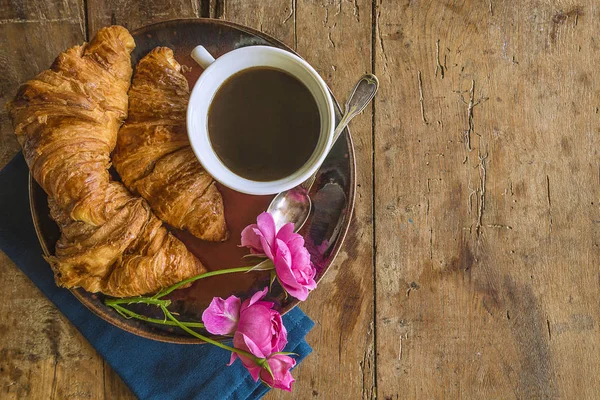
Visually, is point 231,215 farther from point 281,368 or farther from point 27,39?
point 27,39

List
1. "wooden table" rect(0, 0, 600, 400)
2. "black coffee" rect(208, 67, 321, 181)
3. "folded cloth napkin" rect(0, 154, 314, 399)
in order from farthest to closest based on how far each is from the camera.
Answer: "wooden table" rect(0, 0, 600, 400)
"folded cloth napkin" rect(0, 154, 314, 399)
"black coffee" rect(208, 67, 321, 181)

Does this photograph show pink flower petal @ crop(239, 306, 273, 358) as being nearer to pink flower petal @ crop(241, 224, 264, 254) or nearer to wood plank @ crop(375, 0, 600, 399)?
pink flower petal @ crop(241, 224, 264, 254)

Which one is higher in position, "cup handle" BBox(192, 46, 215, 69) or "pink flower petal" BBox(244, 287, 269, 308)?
"cup handle" BBox(192, 46, 215, 69)

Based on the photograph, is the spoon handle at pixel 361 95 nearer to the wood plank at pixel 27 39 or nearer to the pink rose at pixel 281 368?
the pink rose at pixel 281 368

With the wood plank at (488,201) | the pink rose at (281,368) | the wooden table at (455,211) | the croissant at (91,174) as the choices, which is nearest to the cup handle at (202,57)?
the croissant at (91,174)

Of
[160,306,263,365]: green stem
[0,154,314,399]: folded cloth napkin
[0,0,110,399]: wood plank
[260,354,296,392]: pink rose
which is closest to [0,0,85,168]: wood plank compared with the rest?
[0,0,110,399]: wood plank

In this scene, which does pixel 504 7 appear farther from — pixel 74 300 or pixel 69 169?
pixel 74 300
